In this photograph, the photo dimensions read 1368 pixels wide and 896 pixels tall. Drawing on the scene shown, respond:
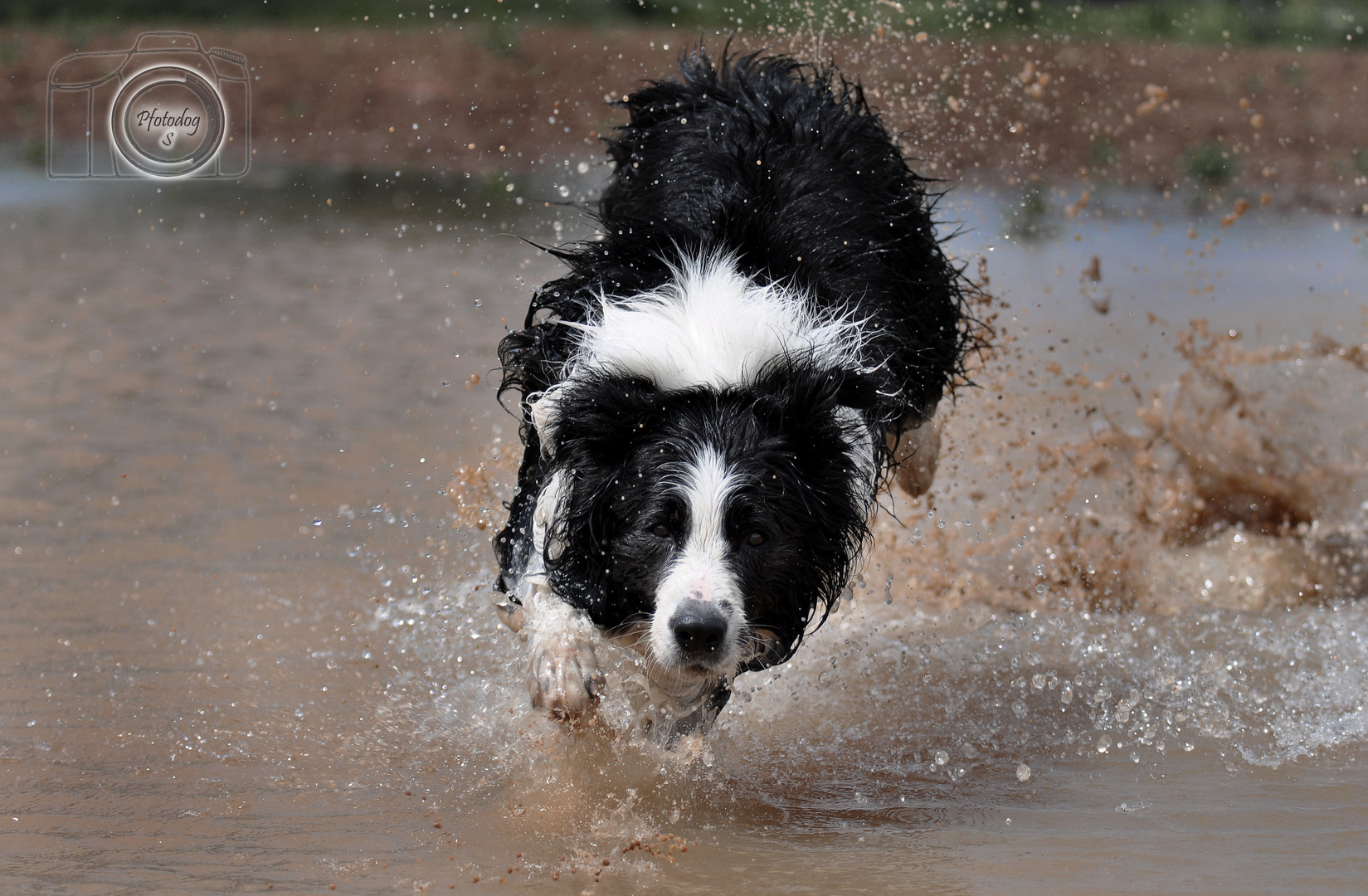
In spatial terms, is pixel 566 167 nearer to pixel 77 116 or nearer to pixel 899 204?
pixel 77 116

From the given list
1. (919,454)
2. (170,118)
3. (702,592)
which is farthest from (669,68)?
(702,592)

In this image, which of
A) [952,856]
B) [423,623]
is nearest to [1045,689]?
[952,856]

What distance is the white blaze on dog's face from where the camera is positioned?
10.0ft

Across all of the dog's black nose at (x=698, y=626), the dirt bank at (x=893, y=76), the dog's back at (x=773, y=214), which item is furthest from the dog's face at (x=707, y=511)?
the dirt bank at (x=893, y=76)

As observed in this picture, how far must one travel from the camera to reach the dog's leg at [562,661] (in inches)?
131

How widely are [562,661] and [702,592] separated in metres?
0.49

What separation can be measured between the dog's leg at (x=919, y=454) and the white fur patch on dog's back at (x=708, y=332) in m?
1.09

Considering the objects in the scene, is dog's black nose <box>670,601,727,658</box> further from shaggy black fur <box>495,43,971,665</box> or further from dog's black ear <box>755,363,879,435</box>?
dog's black ear <box>755,363,879,435</box>

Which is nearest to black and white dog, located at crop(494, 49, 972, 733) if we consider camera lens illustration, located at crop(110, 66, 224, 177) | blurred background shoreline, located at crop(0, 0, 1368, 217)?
camera lens illustration, located at crop(110, 66, 224, 177)

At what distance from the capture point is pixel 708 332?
134 inches

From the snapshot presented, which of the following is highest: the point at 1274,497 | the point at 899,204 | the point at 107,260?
the point at 899,204

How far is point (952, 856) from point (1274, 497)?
3109mm

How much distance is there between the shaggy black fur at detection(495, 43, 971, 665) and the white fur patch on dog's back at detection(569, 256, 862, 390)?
5 centimetres

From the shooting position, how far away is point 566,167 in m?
16.5
